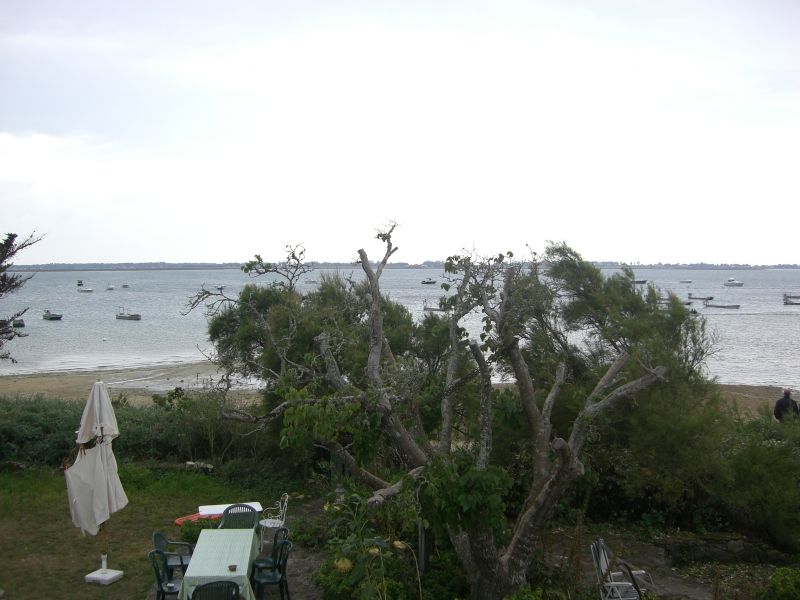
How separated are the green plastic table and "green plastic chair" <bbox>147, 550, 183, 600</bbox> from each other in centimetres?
35

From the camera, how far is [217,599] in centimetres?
606

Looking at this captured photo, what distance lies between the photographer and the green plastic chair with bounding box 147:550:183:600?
684cm

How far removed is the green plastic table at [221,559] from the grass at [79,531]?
1.14 metres

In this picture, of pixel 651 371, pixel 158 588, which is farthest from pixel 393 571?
pixel 651 371

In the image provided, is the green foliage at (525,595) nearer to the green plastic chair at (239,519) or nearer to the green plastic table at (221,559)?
the green plastic table at (221,559)

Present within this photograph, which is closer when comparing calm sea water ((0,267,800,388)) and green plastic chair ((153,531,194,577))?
green plastic chair ((153,531,194,577))

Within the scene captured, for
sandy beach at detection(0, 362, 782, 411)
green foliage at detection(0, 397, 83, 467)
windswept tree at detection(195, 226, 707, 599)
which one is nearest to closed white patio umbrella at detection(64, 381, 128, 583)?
windswept tree at detection(195, 226, 707, 599)

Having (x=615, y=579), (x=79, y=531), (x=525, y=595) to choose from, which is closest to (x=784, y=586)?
(x=615, y=579)

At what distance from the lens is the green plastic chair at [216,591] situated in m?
6.00

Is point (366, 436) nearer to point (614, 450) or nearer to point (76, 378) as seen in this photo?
point (614, 450)

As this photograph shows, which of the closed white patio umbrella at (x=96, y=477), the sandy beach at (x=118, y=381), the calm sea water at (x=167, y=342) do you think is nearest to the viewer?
the closed white patio umbrella at (x=96, y=477)

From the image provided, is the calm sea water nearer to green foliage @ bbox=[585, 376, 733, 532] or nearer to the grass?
green foliage @ bbox=[585, 376, 733, 532]

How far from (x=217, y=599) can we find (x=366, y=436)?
1932 millimetres

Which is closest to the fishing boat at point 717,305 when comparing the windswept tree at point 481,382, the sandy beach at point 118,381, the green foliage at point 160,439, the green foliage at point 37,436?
the sandy beach at point 118,381
